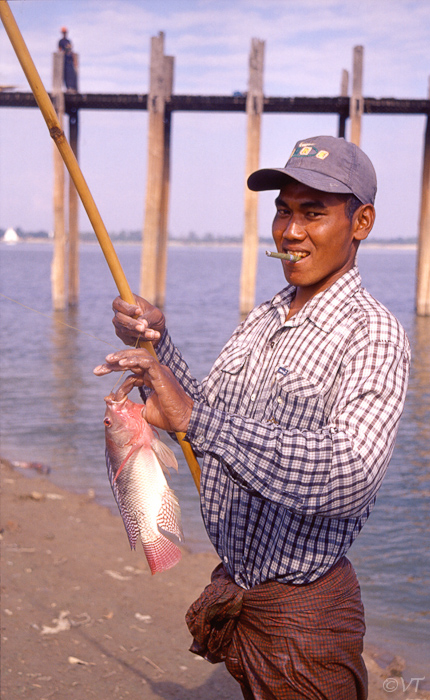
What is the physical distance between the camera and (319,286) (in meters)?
2.40

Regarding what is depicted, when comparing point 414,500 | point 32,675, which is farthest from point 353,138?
point 32,675

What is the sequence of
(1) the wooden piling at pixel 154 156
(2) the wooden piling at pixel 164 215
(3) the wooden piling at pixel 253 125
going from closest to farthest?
(3) the wooden piling at pixel 253 125 < (1) the wooden piling at pixel 154 156 < (2) the wooden piling at pixel 164 215

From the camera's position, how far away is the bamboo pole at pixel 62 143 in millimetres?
2254

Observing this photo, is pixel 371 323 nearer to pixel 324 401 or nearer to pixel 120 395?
pixel 324 401

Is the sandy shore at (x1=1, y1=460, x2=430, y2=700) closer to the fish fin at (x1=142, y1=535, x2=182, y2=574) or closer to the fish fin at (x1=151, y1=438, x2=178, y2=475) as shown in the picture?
the fish fin at (x1=142, y1=535, x2=182, y2=574)

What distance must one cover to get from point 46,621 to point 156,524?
286cm

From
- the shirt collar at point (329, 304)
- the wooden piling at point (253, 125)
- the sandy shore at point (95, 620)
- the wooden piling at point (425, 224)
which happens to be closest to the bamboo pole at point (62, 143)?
the shirt collar at point (329, 304)

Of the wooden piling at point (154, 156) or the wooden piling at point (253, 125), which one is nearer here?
the wooden piling at point (253, 125)

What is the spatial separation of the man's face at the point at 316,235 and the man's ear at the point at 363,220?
13mm

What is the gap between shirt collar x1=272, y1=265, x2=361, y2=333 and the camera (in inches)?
89.0

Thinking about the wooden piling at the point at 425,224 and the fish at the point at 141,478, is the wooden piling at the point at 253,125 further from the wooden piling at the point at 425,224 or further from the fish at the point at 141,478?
the fish at the point at 141,478

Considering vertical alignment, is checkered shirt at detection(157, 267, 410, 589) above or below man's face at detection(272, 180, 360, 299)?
below

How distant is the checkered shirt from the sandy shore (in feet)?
7.37

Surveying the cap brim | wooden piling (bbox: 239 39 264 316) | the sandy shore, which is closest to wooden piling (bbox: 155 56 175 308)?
wooden piling (bbox: 239 39 264 316)
